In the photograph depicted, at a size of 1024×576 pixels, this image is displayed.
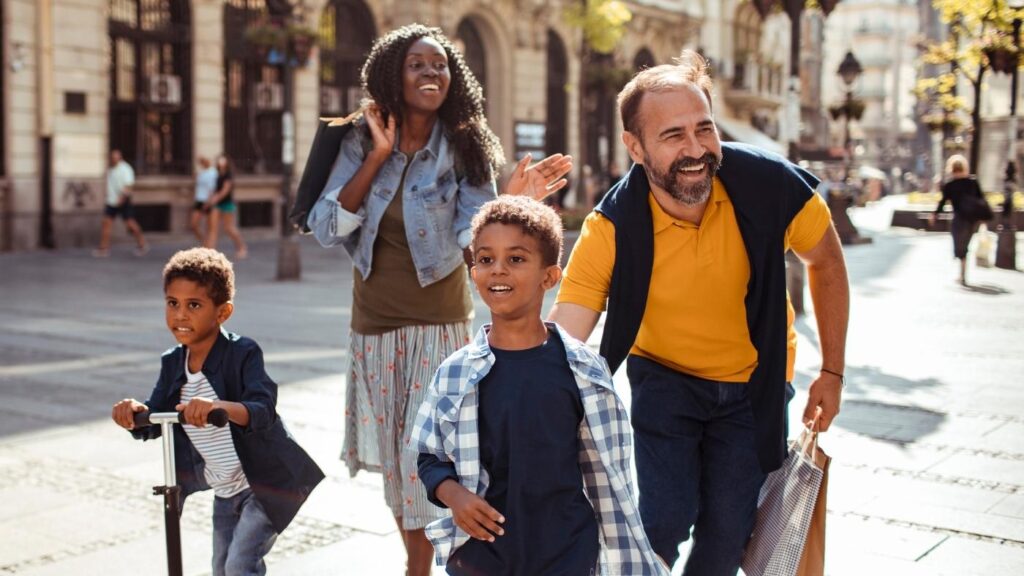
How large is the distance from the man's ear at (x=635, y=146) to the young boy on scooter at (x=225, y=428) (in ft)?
4.07

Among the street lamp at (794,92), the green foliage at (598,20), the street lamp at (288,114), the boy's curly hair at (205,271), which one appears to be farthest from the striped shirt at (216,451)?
the green foliage at (598,20)

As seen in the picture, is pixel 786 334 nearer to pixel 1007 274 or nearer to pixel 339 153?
pixel 339 153

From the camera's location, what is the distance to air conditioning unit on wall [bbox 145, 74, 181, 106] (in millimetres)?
24094

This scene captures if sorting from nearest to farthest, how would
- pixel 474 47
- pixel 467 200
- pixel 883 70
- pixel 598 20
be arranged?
pixel 467 200 < pixel 598 20 < pixel 474 47 < pixel 883 70

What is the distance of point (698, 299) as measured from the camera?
3.47m

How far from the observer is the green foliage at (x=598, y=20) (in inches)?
1057

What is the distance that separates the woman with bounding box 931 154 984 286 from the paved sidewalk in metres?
2.14

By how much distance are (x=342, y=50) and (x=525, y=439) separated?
87.8ft

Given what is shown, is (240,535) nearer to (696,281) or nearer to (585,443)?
(585,443)

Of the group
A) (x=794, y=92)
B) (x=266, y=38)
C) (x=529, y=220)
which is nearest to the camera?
(x=529, y=220)

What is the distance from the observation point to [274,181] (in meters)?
26.9

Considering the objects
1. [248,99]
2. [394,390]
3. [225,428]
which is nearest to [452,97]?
[394,390]

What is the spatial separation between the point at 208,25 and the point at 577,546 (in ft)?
76.7

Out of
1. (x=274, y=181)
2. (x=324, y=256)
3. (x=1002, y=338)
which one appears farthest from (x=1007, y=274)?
(x=274, y=181)
